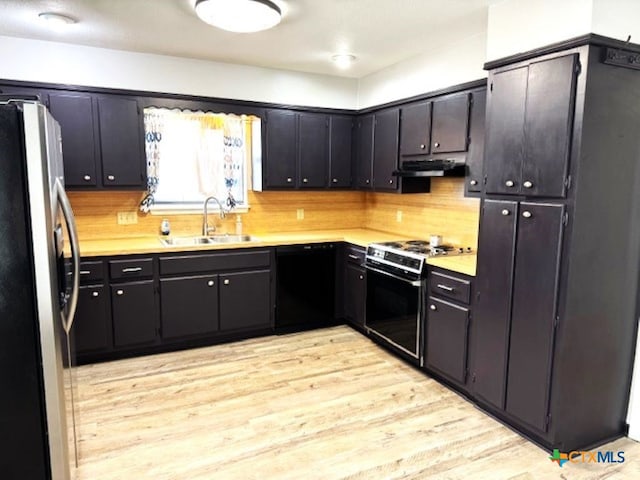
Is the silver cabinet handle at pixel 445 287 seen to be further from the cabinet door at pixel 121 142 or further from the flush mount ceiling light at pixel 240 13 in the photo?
the cabinet door at pixel 121 142

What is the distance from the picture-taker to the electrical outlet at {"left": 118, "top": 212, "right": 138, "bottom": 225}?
3.97m

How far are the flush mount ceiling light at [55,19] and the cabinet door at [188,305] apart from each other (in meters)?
1.94

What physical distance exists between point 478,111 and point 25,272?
282cm

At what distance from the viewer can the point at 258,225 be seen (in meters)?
4.55

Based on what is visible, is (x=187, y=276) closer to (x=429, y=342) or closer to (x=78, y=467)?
(x=78, y=467)

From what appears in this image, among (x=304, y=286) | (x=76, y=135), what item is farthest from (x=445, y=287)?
(x=76, y=135)

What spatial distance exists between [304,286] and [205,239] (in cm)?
105

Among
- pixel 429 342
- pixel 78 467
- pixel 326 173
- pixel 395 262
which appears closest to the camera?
pixel 78 467

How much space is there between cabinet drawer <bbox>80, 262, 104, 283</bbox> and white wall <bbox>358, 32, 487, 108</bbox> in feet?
9.60

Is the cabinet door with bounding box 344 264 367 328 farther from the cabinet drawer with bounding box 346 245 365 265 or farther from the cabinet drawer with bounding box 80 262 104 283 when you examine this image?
the cabinet drawer with bounding box 80 262 104 283

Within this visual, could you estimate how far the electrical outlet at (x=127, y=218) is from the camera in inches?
156

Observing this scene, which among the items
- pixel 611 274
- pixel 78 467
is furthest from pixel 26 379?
pixel 611 274

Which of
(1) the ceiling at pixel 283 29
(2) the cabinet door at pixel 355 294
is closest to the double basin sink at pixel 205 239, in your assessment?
(2) the cabinet door at pixel 355 294

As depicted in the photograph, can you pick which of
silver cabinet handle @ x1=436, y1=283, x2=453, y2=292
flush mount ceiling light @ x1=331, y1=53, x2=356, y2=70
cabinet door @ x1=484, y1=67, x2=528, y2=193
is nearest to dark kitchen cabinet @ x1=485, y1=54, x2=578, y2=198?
cabinet door @ x1=484, y1=67, x2=528, y2=193
